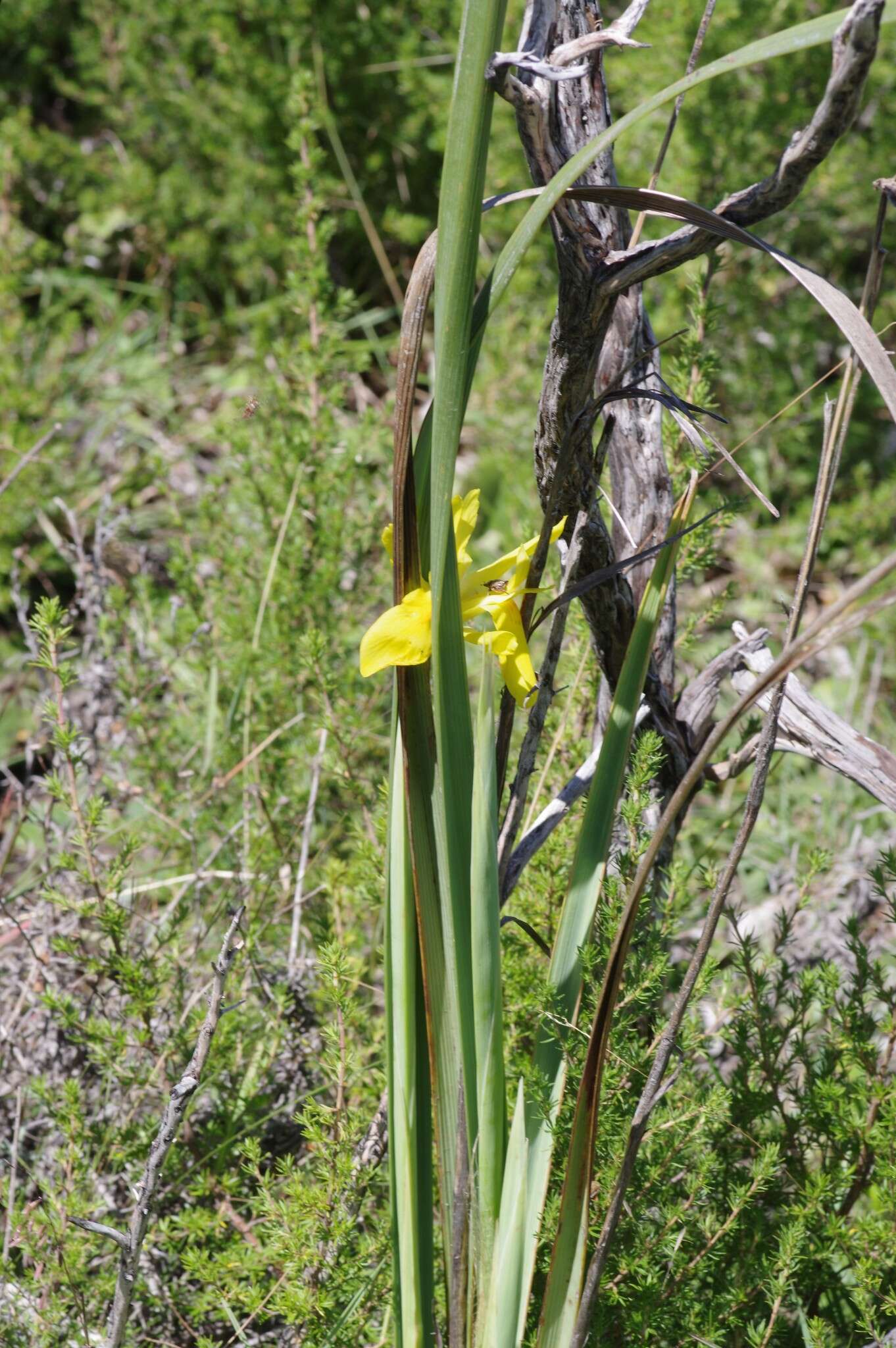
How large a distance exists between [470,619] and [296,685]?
1017mm

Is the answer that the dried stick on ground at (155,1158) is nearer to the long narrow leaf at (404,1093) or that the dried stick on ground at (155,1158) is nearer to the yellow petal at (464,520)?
the long narrow leaf at (404,1093)

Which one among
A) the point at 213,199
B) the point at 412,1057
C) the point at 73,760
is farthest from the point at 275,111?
the point at 412,1057

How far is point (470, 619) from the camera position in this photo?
764 millimetres

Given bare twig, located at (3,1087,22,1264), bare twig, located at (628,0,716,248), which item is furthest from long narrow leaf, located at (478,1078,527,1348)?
bare twig, located at (628,0,716,248)

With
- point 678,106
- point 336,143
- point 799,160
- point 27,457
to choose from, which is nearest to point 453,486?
point 799,160

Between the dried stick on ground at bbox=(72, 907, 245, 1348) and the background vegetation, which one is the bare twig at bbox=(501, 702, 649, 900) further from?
the dried stick on ground at bbox=(72, 907, 245, 1348)

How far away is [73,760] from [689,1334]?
75 centimetres

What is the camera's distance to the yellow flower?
0.70 meters

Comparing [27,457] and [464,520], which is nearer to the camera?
[464,520]

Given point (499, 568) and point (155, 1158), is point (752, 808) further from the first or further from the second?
point (155, 1158)

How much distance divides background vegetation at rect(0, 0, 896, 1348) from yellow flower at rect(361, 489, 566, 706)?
0.19 m

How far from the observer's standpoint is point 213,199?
10.1 feet

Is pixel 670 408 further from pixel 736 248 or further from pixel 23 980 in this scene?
pixel 736 248

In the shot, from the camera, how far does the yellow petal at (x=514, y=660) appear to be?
2.37 ft
